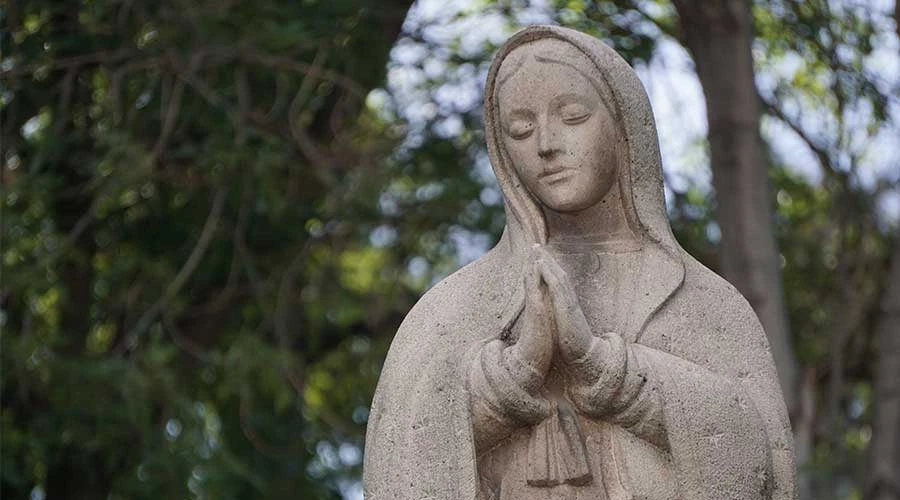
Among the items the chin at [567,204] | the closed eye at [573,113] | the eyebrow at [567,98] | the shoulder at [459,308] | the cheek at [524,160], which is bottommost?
the shoulder at [459,308]

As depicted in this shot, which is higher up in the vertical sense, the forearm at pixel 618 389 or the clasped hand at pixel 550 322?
the clasped hand at pixel 550 322

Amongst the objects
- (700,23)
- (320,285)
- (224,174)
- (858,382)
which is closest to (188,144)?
(224,174)

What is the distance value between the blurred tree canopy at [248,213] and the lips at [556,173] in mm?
6611

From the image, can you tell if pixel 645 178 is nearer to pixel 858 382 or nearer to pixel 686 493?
pixel 686 493

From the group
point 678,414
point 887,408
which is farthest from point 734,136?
point 678,414

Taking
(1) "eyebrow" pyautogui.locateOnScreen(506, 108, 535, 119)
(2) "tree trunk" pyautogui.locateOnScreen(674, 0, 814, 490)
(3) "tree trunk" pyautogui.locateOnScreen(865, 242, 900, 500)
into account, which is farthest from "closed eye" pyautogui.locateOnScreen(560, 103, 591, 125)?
(3) "tree trunk" pyautogui.locateOnScreen(865, 242, 900, 500)

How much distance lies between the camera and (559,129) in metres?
7.35

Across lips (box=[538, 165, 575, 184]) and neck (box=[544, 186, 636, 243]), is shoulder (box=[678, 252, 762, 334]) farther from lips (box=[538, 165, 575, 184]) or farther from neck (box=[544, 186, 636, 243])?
lips (box=[538, 165, 575, 184])

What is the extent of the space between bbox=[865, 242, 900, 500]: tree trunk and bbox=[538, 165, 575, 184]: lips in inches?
317

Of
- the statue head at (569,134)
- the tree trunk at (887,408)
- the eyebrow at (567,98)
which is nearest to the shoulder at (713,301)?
the statue head at (569,134)

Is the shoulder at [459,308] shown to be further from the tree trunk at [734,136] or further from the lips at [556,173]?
the tree trunk at [734,136]

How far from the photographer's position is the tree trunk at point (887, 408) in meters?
14.9

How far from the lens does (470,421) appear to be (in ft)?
23.1

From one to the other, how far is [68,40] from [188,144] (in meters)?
1.08
